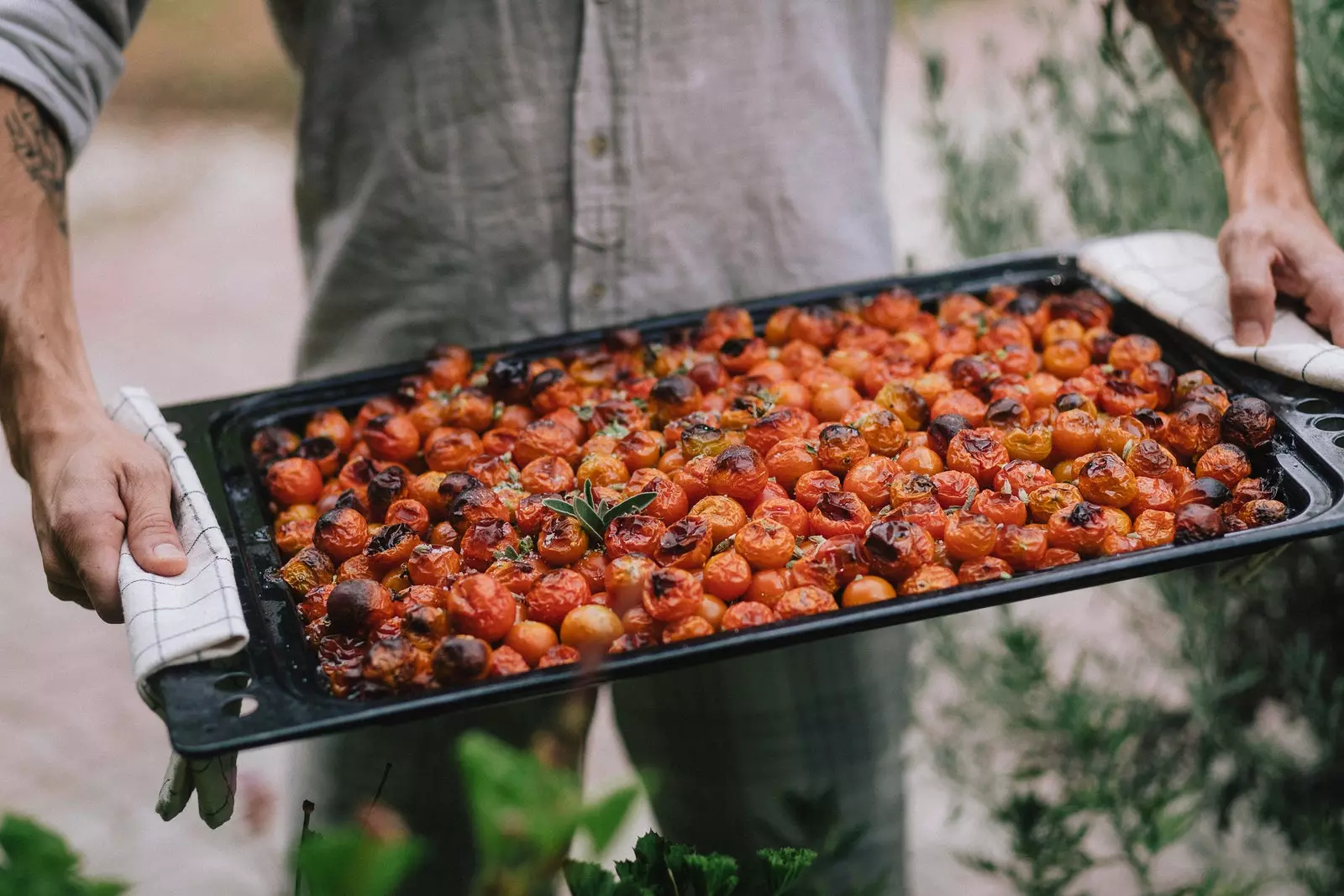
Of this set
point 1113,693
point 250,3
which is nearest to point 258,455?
point 1113,693

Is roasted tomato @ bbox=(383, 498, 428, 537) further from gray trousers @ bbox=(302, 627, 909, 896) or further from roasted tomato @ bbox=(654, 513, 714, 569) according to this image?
gray trousers @ bbox=(302, 627, 909, 896)

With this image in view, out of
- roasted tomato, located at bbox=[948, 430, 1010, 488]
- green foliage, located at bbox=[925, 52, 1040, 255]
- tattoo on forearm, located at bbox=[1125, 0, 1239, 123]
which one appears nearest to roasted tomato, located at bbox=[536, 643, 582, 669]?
roasted tomato, located at bbox=[948, 430, 1010, 488]

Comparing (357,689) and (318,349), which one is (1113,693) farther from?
(357,689)

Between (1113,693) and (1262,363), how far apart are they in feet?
5.37

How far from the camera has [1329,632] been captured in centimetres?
285

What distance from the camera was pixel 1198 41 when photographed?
220 centimetres

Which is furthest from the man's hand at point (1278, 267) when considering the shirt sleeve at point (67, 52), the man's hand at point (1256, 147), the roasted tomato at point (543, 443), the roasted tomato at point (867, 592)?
the shirt sleeve at point (67, 52)

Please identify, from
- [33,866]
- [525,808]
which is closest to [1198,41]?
[525,808]

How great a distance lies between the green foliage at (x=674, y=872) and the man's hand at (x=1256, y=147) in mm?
1154

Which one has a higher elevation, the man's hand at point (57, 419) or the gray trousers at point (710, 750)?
the man's hand at point (57, 419)

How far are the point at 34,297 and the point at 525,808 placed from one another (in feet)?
4.87

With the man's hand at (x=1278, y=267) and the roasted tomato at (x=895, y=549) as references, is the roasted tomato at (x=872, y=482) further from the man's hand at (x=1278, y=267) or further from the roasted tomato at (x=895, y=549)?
the man's hand at (x=1278, y=267)

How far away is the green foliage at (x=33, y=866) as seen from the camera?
63 cm

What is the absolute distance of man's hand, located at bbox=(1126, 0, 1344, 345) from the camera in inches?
70.2
